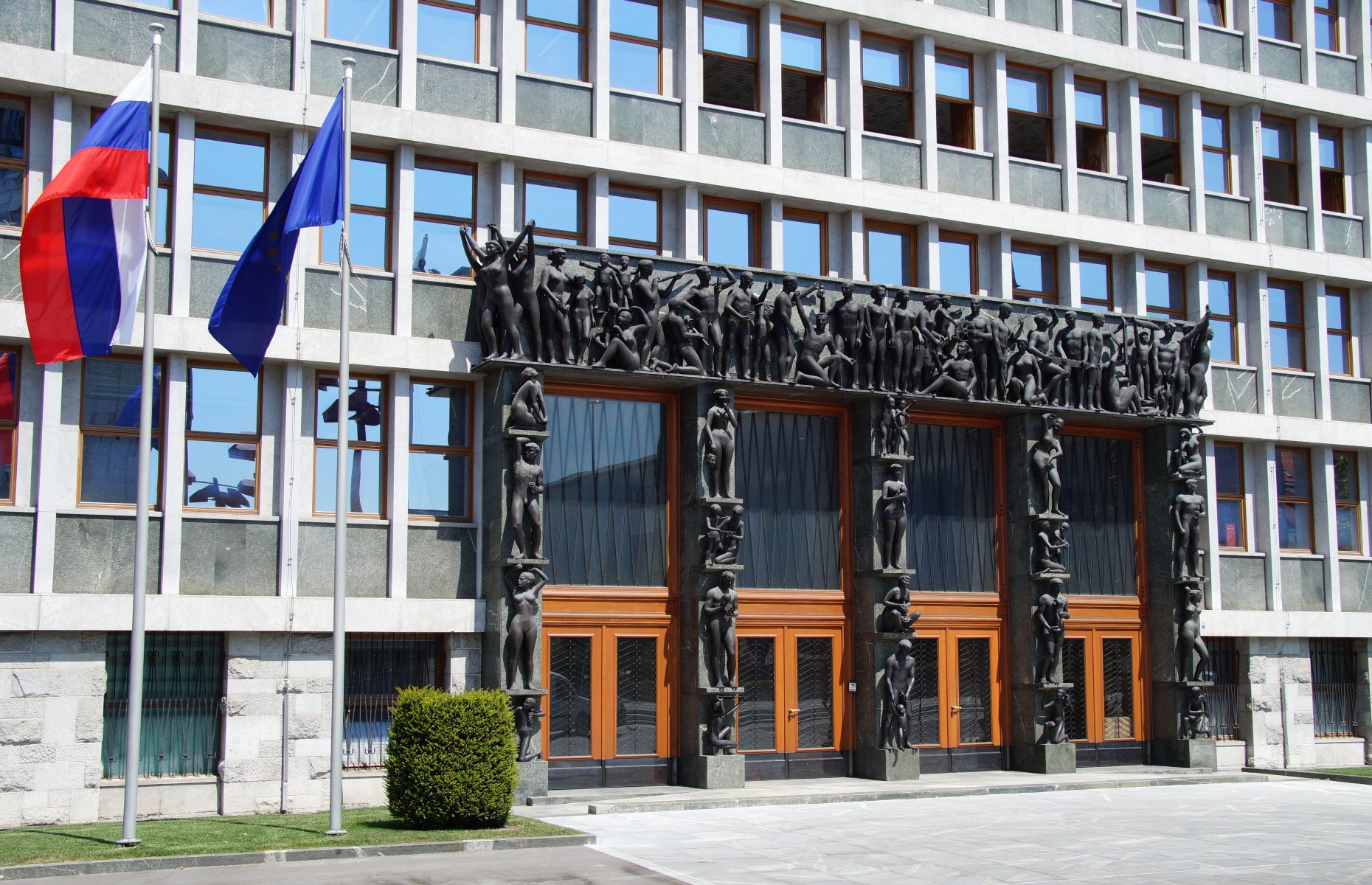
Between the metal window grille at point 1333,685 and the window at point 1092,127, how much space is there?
10.9 m

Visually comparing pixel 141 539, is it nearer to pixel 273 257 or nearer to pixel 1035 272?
pixel 273 257

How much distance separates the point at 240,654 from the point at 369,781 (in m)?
2.64

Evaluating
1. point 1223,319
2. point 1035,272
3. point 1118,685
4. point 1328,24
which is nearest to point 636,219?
point 1035,272

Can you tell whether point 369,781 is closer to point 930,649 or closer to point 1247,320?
point 930,649

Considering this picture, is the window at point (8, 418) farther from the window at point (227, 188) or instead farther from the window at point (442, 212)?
the window at point (442, 212)

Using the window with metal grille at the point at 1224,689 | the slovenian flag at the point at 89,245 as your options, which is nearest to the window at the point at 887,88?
the window with metal grille at the point at 1224,689

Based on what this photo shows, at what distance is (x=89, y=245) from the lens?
17234mm

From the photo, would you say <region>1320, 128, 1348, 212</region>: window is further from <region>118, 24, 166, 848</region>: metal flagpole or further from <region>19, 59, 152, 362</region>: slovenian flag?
<region>19, 59, 152, 362</region>: slovenian flag

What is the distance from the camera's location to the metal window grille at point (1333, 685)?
31.4m

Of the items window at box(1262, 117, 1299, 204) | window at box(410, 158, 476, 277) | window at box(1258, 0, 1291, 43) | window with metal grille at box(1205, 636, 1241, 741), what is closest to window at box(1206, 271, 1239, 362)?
window at box(1262, 117, 1299, 204)

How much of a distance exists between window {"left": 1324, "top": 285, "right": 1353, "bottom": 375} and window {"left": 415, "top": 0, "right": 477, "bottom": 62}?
1907cm

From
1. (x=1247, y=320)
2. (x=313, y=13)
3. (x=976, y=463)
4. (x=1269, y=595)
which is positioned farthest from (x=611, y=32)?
(x=1269, y=595)

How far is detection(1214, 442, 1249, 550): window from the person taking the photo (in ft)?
101

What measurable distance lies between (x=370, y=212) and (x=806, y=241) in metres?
7.82
